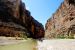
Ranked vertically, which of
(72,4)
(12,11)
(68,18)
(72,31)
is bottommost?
(72,31)

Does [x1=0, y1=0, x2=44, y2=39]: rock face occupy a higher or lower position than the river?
higher

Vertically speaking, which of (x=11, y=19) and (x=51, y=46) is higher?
(x=11, y=19)

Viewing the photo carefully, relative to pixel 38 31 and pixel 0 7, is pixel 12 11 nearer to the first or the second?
pixel 0 7

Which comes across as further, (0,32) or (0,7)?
(0,7)

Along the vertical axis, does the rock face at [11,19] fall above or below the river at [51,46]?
above

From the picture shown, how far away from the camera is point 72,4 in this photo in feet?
123

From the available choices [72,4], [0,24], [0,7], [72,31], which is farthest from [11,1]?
[72,31]

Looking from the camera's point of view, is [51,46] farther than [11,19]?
No

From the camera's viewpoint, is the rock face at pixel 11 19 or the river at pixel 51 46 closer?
the river at pixel 51 46

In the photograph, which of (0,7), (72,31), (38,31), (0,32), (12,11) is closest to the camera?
(72,31)

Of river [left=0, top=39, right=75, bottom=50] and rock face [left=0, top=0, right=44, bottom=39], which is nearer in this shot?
river [left=0, top=39, right=75, bottom=50]

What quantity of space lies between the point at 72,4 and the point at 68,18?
3.37m

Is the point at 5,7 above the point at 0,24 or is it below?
above

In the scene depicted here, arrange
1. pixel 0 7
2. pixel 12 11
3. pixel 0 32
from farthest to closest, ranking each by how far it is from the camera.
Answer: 1. pixel 12 11
2. pixel 0 7
3. pixel 0 32
